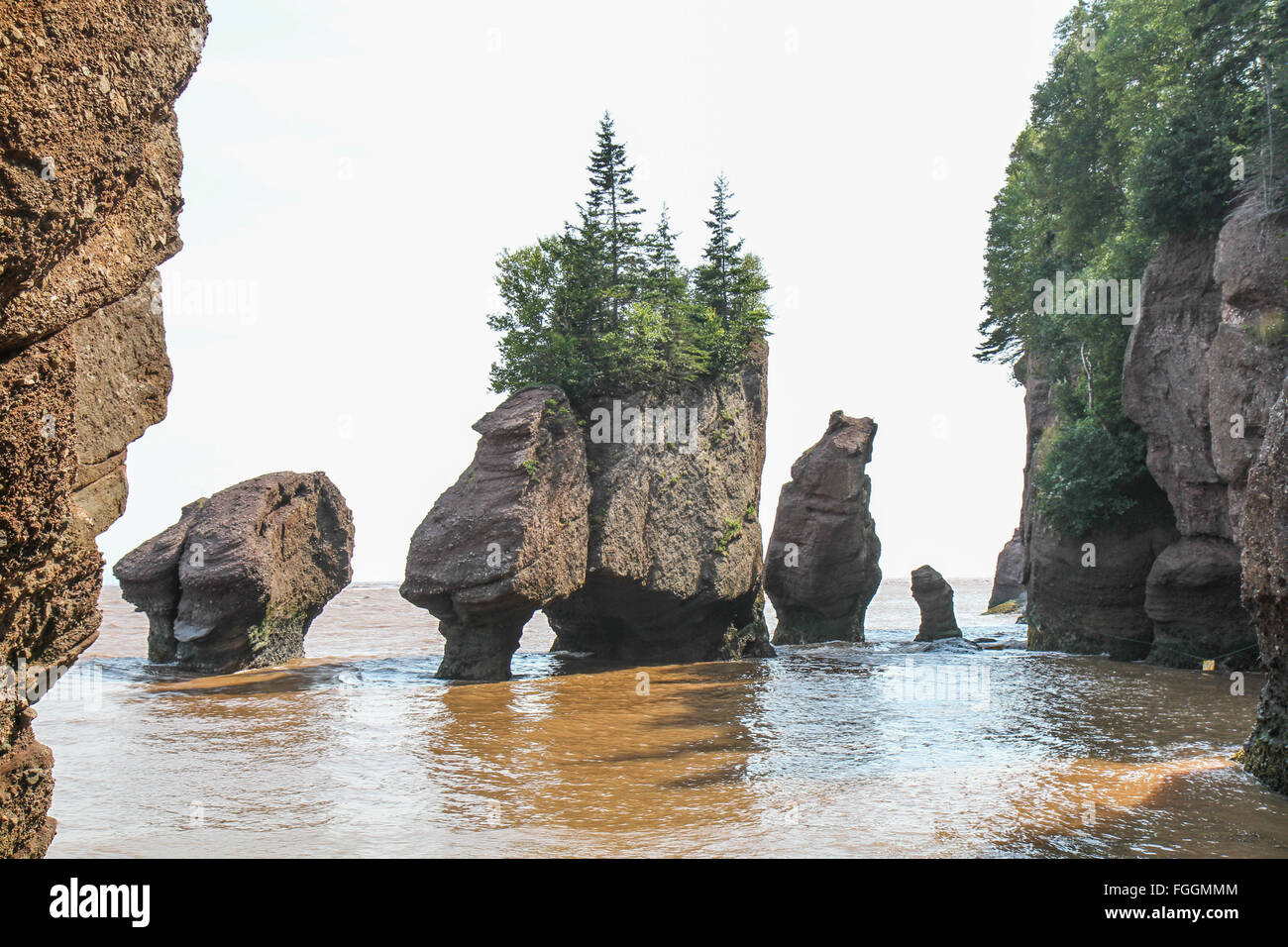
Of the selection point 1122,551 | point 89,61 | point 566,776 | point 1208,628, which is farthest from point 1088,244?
point 89,61

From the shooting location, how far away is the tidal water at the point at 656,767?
8422mm

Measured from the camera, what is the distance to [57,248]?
458 centimetres

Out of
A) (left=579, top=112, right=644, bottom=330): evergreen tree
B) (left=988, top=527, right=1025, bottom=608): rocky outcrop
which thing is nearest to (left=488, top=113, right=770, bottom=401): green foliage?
(left=579, top=112, right=644, bottom=330): evergreen tree

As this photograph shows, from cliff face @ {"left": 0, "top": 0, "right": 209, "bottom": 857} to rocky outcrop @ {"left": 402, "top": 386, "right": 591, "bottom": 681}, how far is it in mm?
13017

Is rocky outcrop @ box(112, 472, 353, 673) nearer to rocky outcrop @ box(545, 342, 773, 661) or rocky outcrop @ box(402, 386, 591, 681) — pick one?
rocky outcrop @ box(402, 386, 591, 681)

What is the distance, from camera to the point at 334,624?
160 feet

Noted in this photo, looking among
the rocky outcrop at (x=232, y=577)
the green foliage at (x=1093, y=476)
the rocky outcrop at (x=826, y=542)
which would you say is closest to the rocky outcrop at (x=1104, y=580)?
the green foliage at (x=1093, y=476)

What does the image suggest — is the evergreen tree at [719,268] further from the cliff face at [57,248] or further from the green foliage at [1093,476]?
the cliff face at [57,248]

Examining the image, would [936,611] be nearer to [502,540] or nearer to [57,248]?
[502,540]

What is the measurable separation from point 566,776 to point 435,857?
355 cm

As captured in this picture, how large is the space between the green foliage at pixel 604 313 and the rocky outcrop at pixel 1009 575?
132 feet

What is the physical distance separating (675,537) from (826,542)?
11.8 m

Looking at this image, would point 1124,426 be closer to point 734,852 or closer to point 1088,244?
point 1088,244

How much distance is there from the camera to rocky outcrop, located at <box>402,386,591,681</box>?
793 inches
